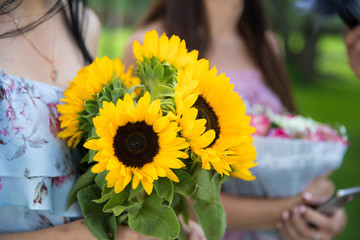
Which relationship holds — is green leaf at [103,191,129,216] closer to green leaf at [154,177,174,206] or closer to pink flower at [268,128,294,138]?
green leaf at [154,177,174,206]

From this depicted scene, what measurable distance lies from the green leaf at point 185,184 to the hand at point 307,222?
82 centimetres

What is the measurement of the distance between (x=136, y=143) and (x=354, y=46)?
1.17m

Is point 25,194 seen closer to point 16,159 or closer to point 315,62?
point 16,159

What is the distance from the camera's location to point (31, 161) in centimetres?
82

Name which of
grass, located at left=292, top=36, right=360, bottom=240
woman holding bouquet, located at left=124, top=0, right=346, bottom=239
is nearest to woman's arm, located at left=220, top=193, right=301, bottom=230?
woman holding bouquet, located at left=124, top=0, right=346, bottom=239

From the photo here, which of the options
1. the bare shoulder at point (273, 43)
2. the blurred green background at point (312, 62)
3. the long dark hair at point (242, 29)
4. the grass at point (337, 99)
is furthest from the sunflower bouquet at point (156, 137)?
the blurred green background at point (312, 62)

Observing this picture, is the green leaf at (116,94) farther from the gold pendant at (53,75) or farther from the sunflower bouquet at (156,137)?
the gold pendant at (53,75)

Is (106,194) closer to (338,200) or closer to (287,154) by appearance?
(287,154)

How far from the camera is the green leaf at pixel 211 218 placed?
32.9 inches

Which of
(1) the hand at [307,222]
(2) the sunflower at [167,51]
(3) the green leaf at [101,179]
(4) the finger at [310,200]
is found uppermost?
(2) the sunflower at [167,51]

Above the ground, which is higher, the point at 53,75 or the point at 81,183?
the point at 53,75

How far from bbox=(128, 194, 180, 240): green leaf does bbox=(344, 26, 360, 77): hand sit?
1050 millimetres

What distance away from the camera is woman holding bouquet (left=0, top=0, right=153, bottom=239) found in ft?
2.65

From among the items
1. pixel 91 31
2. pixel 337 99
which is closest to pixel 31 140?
pixel 91 31
